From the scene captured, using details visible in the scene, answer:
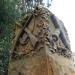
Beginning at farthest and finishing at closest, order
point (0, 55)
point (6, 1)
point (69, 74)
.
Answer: point (6, 1) < point (0, 55) < point (69, 74)

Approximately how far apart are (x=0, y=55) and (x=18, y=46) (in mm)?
3809

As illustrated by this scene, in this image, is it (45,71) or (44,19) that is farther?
(44,19)

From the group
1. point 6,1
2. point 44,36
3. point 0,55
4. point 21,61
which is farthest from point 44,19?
point 6,1

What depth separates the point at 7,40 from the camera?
7988 millimetres

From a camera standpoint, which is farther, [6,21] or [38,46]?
[6,21]

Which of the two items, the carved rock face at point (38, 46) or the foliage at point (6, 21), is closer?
the carved rock face at point (38, 46)

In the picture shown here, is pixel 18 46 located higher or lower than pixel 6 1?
lower

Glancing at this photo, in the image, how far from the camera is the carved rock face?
3.55 meters

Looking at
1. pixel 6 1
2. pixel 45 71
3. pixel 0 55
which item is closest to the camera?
pixel 45 71

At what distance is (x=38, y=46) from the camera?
3662mm

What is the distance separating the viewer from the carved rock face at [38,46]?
140 inches

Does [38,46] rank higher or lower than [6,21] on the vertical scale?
lower

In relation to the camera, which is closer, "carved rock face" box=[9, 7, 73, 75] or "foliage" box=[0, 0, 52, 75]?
"carved rock face" box=[9, 7, 73, 75]

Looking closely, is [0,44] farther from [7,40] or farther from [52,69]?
[52,69]
